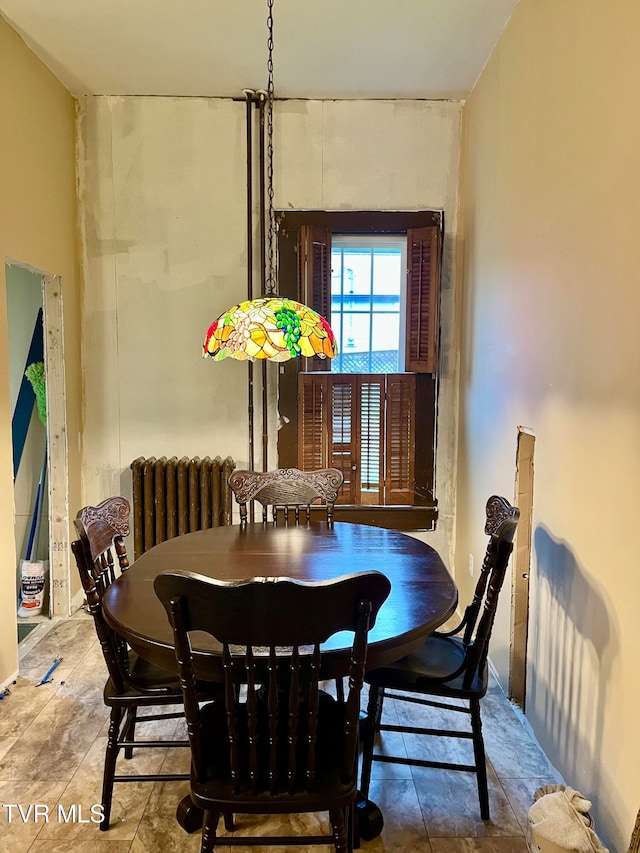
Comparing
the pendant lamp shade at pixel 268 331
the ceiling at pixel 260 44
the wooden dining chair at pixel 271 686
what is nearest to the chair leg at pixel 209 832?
the wooden dining chair at pixel 271 686

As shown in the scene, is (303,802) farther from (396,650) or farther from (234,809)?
(396,650)

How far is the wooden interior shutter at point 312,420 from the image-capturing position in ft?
11.5

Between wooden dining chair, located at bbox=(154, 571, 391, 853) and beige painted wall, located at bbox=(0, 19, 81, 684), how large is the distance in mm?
1616

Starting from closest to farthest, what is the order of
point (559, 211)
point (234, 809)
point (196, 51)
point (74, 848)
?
1. point (234, 809)
2. point (74, 848)
3. point (559, 211)
4. point (196, 51)

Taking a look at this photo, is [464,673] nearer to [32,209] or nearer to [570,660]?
[570,660]

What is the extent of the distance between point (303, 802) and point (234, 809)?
0.17 metres

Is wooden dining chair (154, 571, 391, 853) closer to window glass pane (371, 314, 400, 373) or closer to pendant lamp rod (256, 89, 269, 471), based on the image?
pendant lamp rod (256, 89, 269, 471)

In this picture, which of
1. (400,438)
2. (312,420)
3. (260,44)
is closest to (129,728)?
(312,420)

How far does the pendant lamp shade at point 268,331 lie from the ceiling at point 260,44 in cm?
160

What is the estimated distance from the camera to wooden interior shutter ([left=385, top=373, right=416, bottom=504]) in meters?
3.49

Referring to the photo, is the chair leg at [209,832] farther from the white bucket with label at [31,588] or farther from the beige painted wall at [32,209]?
the white bucket with label at [31,588]

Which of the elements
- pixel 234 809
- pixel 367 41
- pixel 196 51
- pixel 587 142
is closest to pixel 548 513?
pixel 587 142

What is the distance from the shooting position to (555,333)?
2053 mm

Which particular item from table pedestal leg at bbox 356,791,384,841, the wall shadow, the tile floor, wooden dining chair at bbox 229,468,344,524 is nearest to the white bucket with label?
the tile floor
